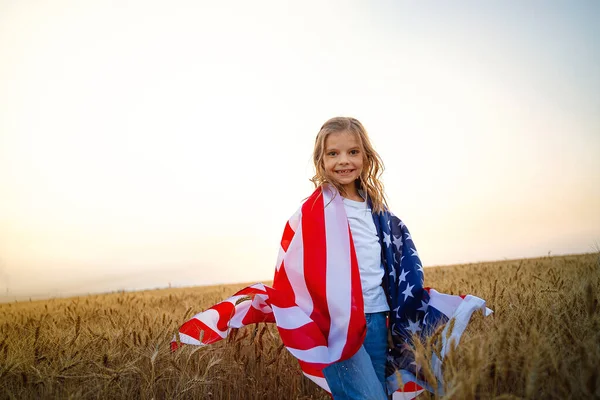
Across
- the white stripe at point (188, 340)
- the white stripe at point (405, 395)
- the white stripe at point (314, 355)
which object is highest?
the white stripe at point (188, 340)

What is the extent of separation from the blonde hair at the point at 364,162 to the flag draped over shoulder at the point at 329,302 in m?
0.12

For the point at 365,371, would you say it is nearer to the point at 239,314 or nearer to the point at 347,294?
the point at 347,294

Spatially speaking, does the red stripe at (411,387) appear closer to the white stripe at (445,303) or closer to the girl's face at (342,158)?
the white stripe at (445,303)

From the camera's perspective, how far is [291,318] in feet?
8.56

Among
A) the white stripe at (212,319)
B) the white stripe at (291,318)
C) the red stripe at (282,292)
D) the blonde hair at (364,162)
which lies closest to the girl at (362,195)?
the blonde hair at (364,162)

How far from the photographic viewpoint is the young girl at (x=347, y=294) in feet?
8.23

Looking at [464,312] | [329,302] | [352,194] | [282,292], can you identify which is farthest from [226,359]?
[464,312]

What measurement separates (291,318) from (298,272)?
33 centimetres

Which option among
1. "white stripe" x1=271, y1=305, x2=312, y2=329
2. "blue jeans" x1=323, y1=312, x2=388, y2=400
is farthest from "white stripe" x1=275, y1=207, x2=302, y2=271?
"blue jeans" x1=323, y1=312, x2=388, y2=400

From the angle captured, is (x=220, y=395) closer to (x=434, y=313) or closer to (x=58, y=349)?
(x=58, y=349)

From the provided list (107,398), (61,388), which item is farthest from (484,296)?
(61,388)

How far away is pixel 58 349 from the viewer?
334cm

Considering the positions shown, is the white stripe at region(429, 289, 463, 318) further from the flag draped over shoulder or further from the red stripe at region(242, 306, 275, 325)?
the red stripe at region(242, 306, 275, 325)

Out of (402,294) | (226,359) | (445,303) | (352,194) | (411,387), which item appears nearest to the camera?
(411,387)
